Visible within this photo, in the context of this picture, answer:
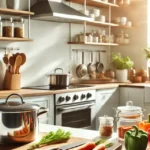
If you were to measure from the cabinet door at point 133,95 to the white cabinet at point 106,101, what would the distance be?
81 millimetres

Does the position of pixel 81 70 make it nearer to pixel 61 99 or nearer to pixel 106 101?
pixel 106 101

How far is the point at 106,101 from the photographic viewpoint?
486 cm

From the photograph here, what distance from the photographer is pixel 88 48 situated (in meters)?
5.57

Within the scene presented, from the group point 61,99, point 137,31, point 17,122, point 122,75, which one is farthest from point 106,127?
point 137,31

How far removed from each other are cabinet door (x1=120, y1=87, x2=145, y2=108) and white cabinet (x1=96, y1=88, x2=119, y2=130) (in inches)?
3.2

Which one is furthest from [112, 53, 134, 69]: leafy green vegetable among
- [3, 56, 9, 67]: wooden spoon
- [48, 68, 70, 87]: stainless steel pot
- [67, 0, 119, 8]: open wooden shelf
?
[3, 56, 9, 67]: wooden spoon

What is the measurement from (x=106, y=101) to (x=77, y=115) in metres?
0.66

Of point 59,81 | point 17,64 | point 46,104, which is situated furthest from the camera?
point 59,81

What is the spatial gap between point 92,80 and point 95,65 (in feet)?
1.75

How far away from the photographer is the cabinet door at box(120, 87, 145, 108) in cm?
488

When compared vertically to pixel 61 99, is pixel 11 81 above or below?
above

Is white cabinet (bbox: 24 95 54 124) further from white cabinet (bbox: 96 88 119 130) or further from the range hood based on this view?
the range hood

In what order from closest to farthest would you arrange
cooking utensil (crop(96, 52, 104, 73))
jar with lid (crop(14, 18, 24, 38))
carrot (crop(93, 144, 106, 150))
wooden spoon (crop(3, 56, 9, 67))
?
1. carrot (crop(93, 144, 106, 150))
2. jar with lid (crop(14, 18, 24, 38))
3. wooden spoon (crop(3, 56, 9, 67))
4. cooking utensil (crop(96, 52, 104, 73))

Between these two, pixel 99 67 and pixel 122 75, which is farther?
pixel 99 67
